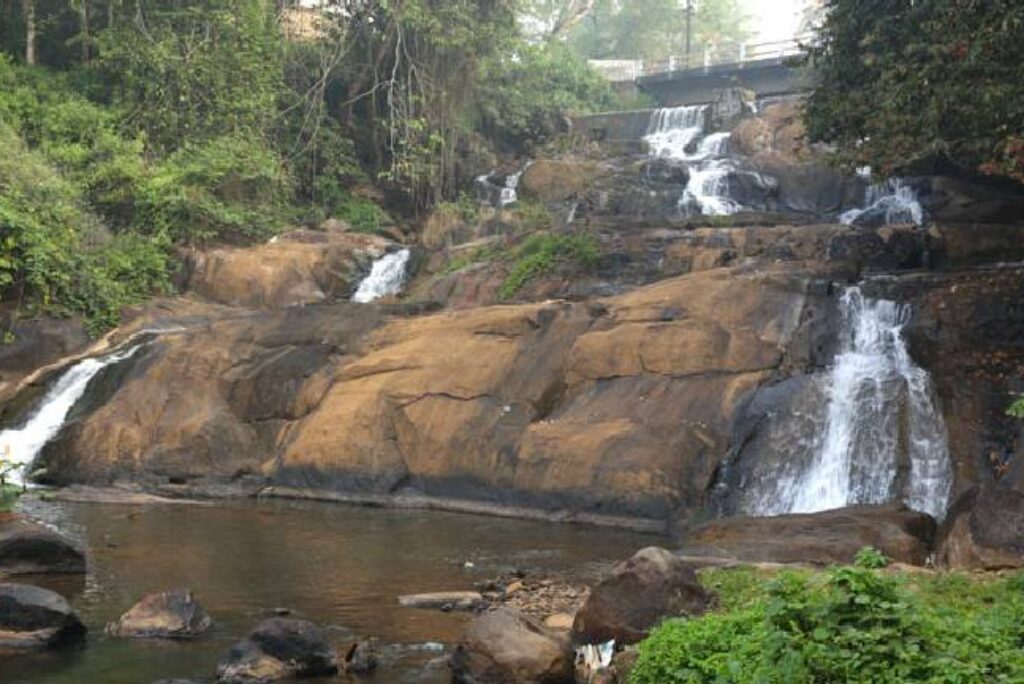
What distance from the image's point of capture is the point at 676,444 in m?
16.2

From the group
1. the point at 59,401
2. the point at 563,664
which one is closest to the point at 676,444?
the point at 563,664

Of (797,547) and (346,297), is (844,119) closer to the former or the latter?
(797,547)

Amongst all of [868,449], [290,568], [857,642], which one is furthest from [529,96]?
[857,642]

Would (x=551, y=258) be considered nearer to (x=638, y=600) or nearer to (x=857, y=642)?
(x=638, y=600)

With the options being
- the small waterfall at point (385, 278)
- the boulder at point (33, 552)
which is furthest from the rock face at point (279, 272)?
the boulder at point (33, 552)

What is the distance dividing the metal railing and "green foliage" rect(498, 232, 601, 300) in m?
18.4

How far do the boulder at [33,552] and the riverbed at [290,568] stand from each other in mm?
357

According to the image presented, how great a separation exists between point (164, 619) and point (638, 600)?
4155 millimetres

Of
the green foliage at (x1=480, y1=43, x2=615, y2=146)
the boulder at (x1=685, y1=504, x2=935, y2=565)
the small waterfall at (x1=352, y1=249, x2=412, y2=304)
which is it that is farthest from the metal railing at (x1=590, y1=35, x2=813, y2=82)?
the boulder at (x1=685, y1=504, x2=935, y2=565)

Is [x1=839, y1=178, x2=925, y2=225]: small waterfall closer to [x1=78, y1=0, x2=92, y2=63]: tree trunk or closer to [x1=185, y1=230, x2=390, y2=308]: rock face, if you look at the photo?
[x1=185, y1=230, x2=390, y2=308]: rock face

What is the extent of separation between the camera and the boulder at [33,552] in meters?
12.4

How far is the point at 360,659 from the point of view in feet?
31.1

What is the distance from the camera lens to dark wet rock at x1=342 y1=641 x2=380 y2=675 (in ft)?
31.0

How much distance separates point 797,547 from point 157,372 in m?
12.2
